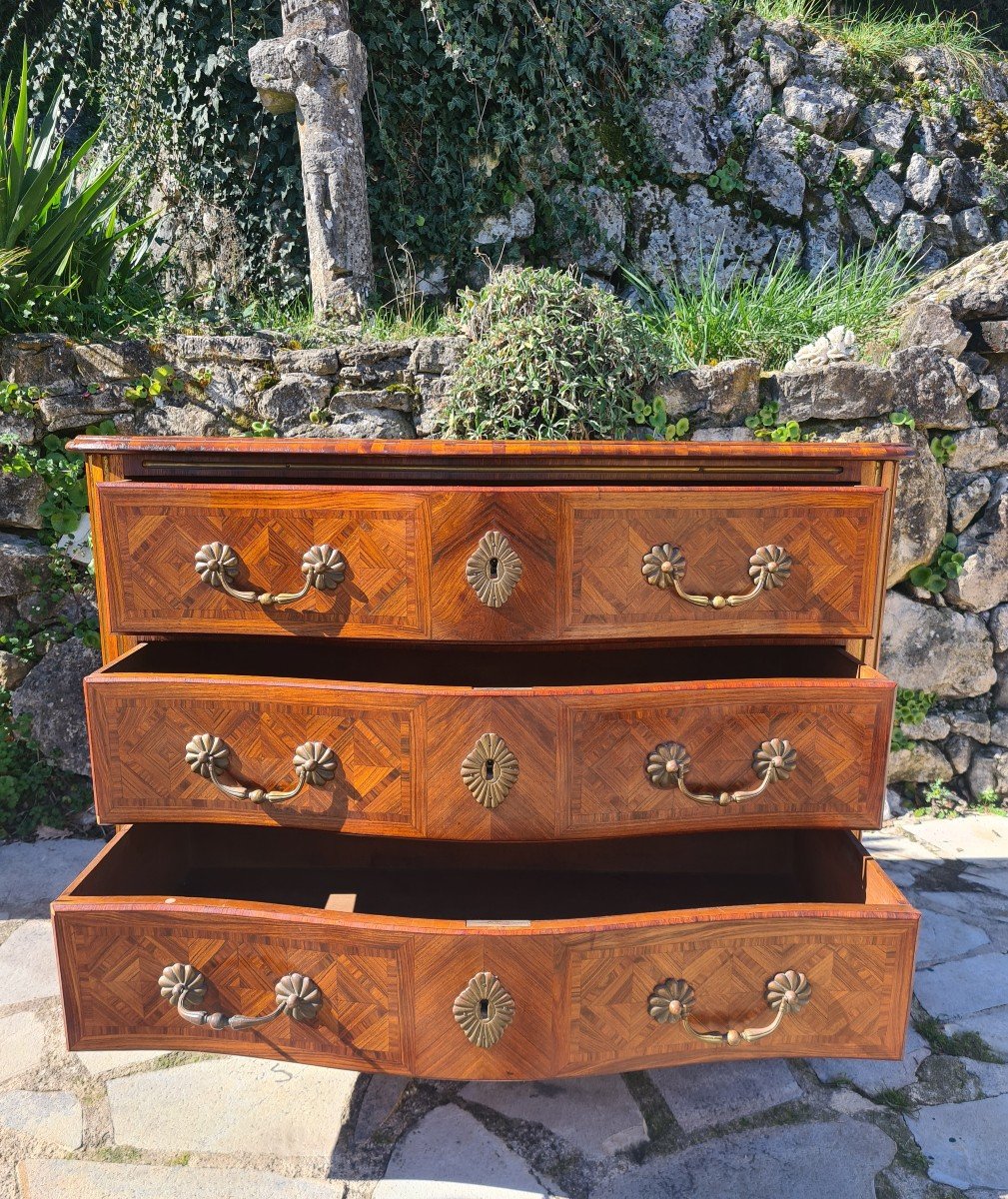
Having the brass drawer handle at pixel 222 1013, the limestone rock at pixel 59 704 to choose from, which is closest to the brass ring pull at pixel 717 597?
the brass drawer handle at pixel 222 1013

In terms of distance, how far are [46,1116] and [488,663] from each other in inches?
45.9

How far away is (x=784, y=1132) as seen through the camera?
4.90ft

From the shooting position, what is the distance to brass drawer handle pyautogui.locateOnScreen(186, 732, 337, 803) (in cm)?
132

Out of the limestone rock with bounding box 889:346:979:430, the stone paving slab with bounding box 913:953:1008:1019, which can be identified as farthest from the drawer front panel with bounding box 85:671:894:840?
the limestone rock with bounding box 889:346:979:430

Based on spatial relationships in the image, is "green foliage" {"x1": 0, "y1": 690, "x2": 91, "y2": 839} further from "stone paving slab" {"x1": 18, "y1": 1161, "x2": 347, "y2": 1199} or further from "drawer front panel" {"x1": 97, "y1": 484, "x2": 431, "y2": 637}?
"drawer front panel" {"x1": 97, "y1": 484, "x2": 431, "y2": 637}

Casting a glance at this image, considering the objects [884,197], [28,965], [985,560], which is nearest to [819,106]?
[884,197]

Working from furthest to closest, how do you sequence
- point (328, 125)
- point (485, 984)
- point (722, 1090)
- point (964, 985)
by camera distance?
1. point (328, 125)
2. point (964, 985)
3. point (722, 1090)
4. point (485, 984)

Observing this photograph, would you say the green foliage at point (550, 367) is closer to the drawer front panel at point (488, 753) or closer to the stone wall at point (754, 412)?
the stone wall at point (754, 412)

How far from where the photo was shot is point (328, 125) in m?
3.32

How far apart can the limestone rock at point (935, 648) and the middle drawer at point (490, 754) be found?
157cm

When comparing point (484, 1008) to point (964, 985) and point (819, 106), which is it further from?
point (819, 106)

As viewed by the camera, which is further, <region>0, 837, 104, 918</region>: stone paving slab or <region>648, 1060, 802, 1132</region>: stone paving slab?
<region>0, 837, 104, 918</region>: stone paving slab

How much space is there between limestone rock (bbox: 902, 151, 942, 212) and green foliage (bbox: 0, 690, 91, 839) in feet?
16.0

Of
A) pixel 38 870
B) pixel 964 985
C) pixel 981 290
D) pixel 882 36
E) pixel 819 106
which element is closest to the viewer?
pixel 964 985
